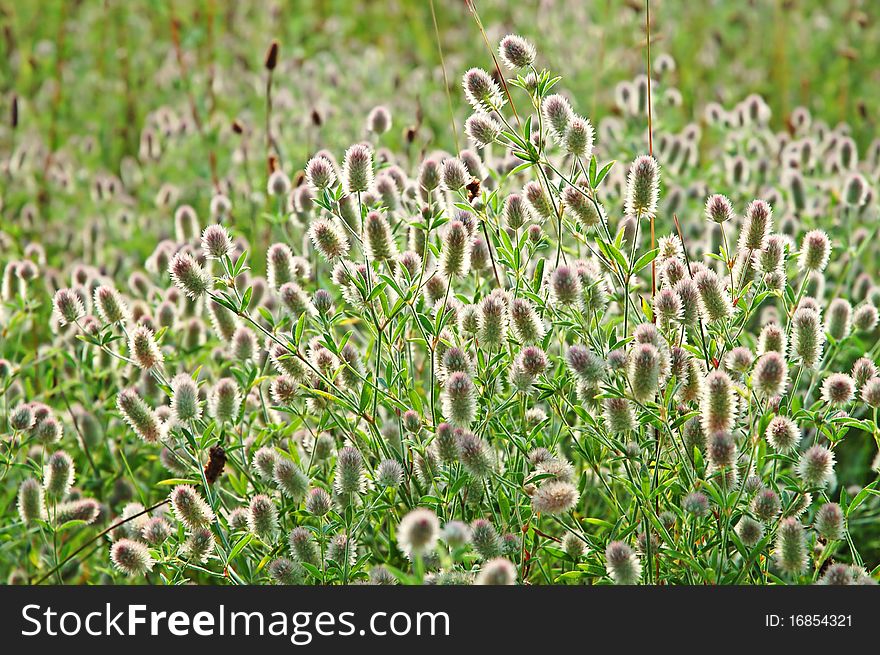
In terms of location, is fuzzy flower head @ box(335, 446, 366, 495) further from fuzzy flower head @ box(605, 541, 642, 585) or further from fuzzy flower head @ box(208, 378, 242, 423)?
fuzzy flower head @ box(605, 541, 642, 585)

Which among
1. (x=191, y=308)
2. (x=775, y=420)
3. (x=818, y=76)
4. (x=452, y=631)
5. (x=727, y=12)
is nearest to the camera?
(x=452, y=631)

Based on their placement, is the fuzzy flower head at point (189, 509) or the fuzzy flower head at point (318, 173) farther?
the fuzzy flower head at point (318, 173)

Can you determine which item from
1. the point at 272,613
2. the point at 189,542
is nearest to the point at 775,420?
the point at 272,613

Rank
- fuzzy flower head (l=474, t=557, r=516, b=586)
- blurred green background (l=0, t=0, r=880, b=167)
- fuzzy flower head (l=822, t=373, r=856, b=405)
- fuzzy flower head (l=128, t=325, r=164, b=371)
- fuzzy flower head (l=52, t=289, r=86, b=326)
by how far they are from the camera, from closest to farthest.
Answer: fuzzy flower head (l=474, t=557, r=516, b=586)
fuzzy flower head (l=822, t=373, r=856, b=405)
fuzzy flower head (l=128, t=325, r=164, b=371)
fuzzy flower head (l=52, t=289, r=86, b=326)
blurred green background (l=0, t=0, r=880, b=167)

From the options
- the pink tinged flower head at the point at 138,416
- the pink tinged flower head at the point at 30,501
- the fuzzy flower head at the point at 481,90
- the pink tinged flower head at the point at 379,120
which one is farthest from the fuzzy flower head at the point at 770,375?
the pink tinged flower head at the point at 30,501

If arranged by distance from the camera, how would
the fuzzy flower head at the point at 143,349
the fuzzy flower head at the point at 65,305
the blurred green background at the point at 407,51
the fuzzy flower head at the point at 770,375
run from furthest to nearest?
the blurred green background at the point at 407,51
the fuzzy flower head at the point at 65,305
the fuzzy flower head at the point at 143,349
the fuzzy flower head at the point at 770,375

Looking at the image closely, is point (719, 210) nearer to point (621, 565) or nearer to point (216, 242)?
point (621, 565)

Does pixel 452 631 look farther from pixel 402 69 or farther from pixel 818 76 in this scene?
pixel 818 76

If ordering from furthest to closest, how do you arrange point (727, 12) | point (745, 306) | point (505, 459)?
point (727, 12) < point (505, 459) < point (745, 306)

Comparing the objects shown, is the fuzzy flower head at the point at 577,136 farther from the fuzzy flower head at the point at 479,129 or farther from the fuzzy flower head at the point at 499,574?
the fuzzy flower head at the point at 499,574

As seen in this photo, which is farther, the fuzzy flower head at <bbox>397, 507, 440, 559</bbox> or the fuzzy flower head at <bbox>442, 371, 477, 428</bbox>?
the fuzzy flower head at <bbox>442, 371, 477, 428</bbox>

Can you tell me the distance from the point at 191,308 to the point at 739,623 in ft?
7.34

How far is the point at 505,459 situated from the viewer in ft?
9.30

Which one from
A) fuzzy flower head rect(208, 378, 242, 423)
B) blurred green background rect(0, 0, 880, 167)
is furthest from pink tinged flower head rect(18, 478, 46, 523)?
blurred green background rect(0, 0, 880, 167)
